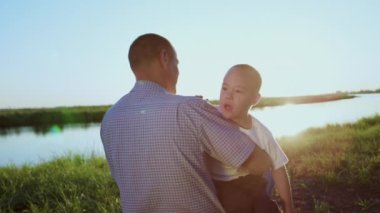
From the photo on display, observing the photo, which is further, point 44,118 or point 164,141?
point 44,118

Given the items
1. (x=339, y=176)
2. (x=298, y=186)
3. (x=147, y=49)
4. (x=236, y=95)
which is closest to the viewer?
(x=147, y=49)

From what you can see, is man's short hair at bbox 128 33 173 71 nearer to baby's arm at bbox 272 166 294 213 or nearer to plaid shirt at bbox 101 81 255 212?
plaid shirt at bbox 101 81 255 212

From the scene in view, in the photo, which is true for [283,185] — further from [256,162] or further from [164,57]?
[164,57]

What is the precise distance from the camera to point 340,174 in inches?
A: 242

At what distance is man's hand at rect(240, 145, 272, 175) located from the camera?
2187mm

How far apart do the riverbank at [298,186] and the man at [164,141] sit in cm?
276

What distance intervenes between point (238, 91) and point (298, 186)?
3623 millimetres

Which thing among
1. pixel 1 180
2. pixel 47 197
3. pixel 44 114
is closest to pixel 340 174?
pixel 47 197

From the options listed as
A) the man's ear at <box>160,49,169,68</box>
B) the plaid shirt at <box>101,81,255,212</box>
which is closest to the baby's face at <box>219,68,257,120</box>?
the plaid shirt at <box>101,81,255,212</box>

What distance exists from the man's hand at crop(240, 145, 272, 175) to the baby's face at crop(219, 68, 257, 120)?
0.34 metres

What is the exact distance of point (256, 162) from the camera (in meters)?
2.22

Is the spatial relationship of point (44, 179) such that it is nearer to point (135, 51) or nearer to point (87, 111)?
point (135, 51)

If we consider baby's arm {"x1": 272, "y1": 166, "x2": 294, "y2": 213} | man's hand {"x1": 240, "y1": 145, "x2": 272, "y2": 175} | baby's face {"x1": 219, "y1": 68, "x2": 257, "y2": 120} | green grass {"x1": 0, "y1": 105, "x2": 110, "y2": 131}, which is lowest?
green grass {"x1": 0, "y1": 105, "x2": 110, "y2": 131}

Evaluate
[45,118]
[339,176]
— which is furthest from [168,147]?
[45,118]
